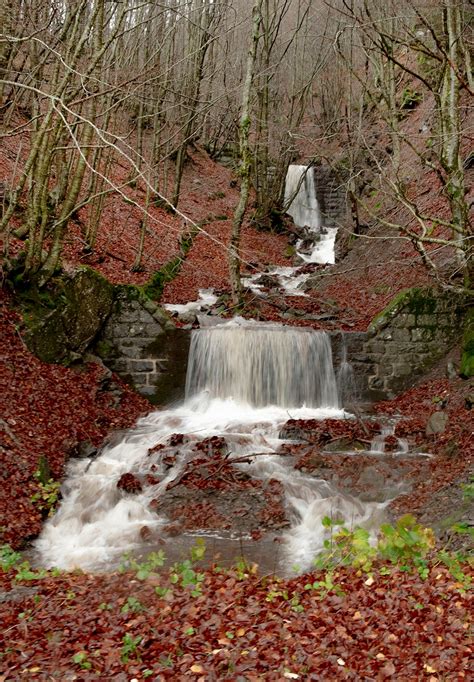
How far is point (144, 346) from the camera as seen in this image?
11023 millimetres

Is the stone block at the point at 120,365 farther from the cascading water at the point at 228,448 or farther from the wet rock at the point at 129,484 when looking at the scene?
the wet rock at the point at 129,484

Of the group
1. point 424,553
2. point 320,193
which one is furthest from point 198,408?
point 320,193

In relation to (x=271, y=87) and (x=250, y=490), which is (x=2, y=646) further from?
(x=271, y=87)

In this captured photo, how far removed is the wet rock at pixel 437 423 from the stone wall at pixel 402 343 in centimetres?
217

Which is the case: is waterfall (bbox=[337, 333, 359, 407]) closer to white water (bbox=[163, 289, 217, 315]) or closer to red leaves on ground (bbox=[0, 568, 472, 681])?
white water (bbox=[163, 289, 217, 315])

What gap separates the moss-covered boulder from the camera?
30.9 ft

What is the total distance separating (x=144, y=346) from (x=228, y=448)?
360 centimetres

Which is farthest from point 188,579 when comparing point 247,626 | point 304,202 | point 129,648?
point 304,202

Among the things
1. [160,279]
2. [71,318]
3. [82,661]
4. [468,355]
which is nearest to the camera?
[82,661]

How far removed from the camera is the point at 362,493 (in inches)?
283

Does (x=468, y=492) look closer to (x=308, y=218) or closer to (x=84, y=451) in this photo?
(x=84, y=451)

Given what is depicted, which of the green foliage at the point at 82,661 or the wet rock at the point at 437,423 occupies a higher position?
the wet rock at the point at 437,423

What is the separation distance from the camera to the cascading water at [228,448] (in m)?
6.40

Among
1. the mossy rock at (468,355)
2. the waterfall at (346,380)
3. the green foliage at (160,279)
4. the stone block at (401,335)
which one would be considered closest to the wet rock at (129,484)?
the waterfall at (346,380)
